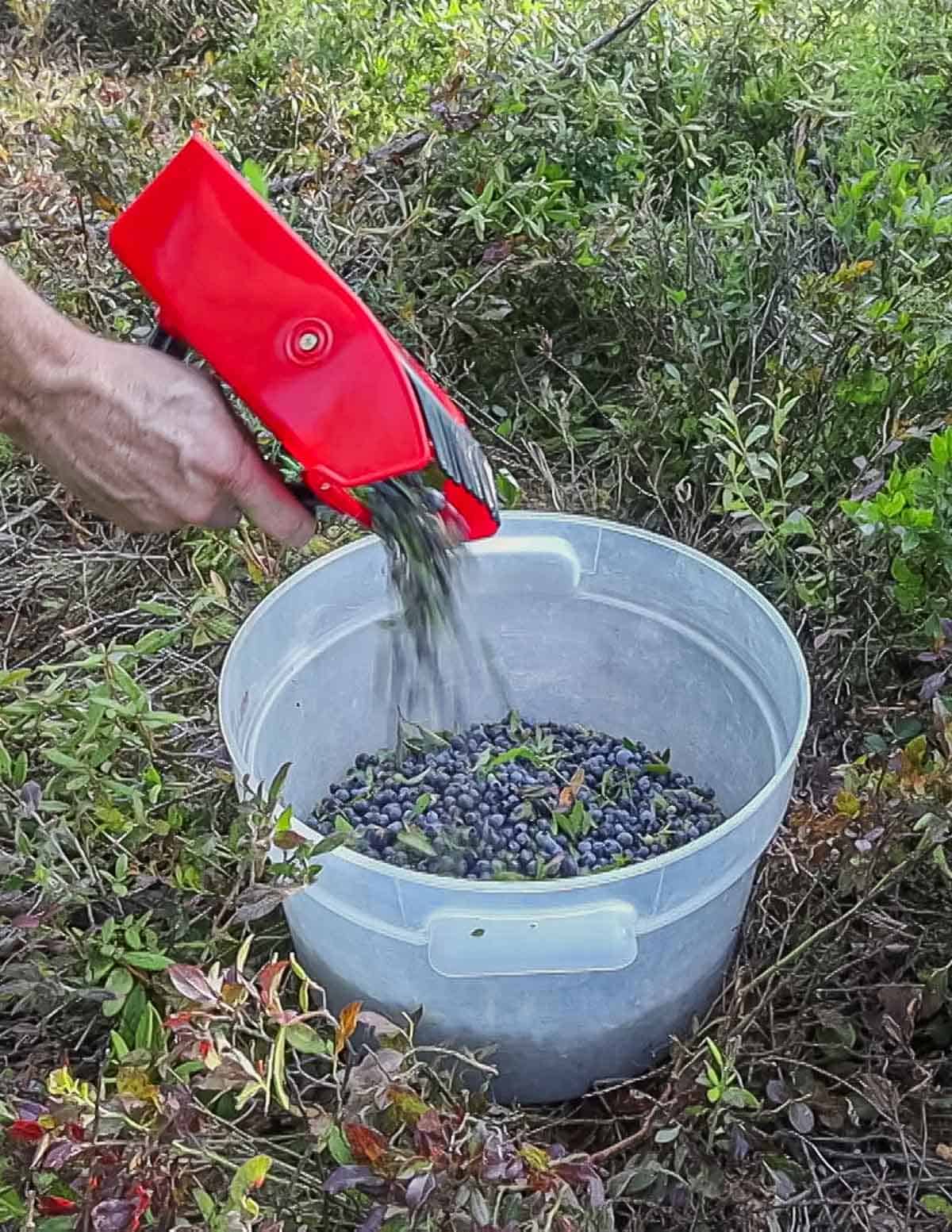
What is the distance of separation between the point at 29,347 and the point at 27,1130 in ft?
2.26

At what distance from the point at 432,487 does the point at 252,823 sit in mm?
372

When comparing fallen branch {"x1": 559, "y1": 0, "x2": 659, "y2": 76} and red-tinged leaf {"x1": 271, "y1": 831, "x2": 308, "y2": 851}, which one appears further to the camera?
fallen branch {"x1": 559, "y1": 0, "x2": 659, "y2": 76}

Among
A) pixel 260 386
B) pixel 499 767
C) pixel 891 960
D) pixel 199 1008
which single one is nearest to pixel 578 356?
pixel 499 767

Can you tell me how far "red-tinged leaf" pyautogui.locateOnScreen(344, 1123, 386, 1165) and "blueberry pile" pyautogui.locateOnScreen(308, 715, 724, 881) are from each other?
42cm

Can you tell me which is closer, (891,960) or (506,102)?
(891,960)

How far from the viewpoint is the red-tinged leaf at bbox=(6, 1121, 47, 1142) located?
89 cm

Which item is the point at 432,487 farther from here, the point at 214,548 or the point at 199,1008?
the point at 214,548

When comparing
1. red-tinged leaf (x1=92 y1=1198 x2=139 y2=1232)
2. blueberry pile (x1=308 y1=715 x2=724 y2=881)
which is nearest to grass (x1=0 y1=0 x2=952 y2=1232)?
red-tinged leaf (x1=92 y1=1198 x2=139 y2=1232)

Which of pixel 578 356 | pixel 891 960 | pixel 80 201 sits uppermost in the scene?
pixel 80 201

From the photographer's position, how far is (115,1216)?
857 mm

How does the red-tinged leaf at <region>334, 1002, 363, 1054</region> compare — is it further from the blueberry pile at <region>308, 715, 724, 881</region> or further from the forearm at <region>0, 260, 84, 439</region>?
the forearm at <region>0, 260, 84, 439</region>

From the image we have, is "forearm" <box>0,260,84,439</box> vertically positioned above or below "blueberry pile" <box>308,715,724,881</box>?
above

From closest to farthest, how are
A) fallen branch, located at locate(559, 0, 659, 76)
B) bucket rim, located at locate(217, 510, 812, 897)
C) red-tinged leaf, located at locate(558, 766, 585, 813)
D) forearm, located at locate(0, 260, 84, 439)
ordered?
bucket rim, located at locate(217, 510, 812, 897) < forearm, located at locate(0, 260, 84, 439) < red-tinged leaf, located at locate(558, 766, 585, 813) < fallen branch, located at locate(559, 0, 659, 76)

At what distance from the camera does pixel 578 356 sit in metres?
2.03
